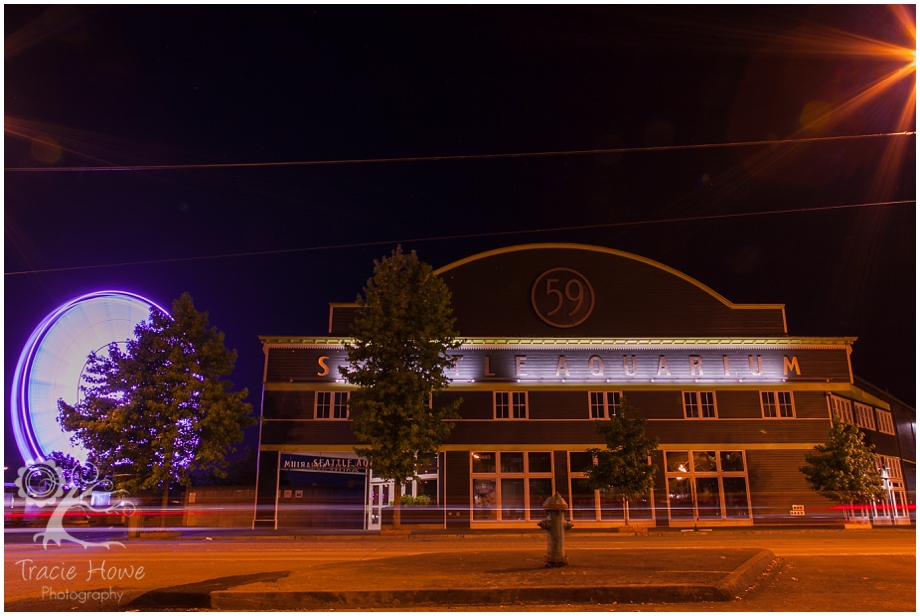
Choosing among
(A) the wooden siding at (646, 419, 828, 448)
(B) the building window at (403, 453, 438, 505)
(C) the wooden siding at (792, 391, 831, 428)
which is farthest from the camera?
(C) the wooden siding at (792, 391, 831, 428)

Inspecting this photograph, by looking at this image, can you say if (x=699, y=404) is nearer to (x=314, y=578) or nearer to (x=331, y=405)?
(x=331, y=405)

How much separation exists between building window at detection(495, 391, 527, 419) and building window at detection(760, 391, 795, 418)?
40.8 ft

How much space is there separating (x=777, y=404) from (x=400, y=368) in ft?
65.3

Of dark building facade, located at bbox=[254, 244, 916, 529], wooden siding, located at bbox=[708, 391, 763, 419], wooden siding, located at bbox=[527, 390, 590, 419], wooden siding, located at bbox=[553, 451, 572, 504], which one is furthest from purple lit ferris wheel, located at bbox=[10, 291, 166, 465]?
wooden siding, located at bbox=[708, 391, 763, 419]

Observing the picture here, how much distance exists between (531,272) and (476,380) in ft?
22.7

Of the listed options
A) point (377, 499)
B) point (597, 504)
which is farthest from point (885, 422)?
point (377, 499)

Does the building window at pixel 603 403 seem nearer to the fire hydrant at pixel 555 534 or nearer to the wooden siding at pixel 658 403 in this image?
the wooden siding at pixel 658 403

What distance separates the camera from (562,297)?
3844 centimetres

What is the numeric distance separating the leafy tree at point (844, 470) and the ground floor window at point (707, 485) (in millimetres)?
3237

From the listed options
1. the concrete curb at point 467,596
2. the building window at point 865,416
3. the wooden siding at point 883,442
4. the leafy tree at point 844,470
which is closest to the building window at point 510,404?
the leafy tree at point 844,470

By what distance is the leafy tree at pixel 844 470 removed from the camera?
108 feet

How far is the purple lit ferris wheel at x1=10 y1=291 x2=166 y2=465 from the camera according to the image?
Answer: 34.0 metres

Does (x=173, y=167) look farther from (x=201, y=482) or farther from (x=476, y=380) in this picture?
(x=201, y=482)

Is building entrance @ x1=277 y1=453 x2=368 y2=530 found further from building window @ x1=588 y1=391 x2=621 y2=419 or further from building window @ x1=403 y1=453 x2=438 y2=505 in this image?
building window @ x1=588 y1=391 x2=621 y2=419
